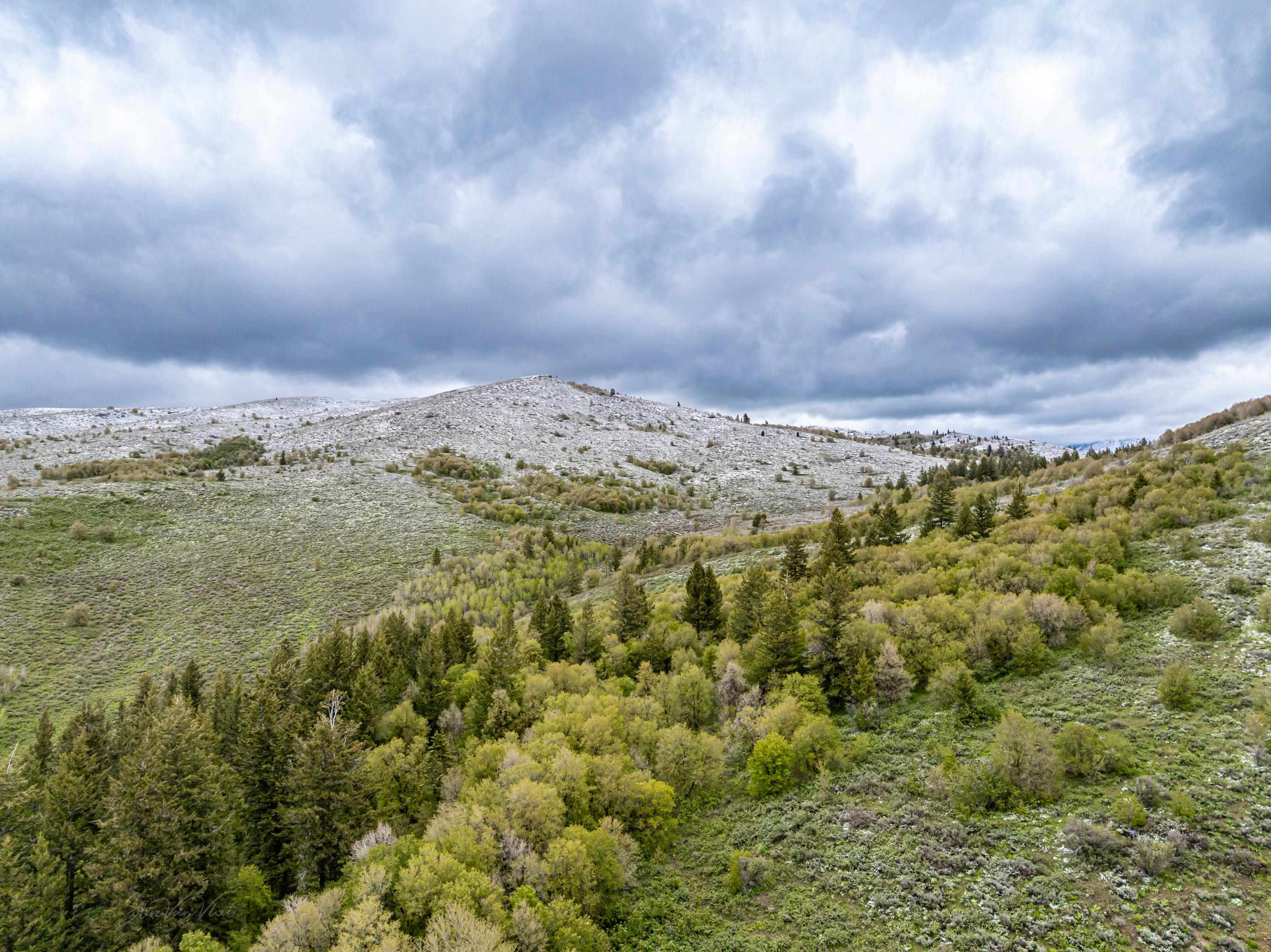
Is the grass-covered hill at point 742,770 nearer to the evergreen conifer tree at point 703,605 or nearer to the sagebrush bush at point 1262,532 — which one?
the sagebrush bush at point 1262,532

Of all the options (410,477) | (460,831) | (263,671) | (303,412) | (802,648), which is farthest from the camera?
(303,412)

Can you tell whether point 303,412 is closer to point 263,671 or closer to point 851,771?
point 263,671

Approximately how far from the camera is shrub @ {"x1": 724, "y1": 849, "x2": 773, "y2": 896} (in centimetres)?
1527

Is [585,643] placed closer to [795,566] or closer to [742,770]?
[742,770]

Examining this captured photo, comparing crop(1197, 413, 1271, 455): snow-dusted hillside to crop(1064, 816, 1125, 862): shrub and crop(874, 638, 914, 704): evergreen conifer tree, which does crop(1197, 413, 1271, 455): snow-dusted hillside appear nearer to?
crop(874, 638, 914, 704): evergreen conifer tree

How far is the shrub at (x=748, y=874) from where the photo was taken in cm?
1527

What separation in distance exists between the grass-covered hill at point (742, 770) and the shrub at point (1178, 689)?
7 cm

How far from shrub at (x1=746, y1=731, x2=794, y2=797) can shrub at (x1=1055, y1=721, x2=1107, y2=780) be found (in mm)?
8216

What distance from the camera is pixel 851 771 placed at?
62.4 ft

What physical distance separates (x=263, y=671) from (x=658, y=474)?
194ft

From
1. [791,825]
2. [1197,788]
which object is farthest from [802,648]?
[1197,788]

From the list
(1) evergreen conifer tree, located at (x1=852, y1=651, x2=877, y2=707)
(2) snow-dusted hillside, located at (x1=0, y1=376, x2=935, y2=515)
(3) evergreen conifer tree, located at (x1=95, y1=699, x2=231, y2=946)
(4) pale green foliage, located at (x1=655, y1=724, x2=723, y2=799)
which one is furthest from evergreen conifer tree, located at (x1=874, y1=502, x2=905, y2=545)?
(3) evergreen conifer tree, located at (x1=95, y1=699, x2=231, y2=946)

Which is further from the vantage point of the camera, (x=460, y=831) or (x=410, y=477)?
(x=410, y=477)

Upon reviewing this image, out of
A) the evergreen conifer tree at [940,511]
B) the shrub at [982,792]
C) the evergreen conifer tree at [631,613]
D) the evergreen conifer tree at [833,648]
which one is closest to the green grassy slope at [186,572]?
the evergreen conifer tree at [631,613]
